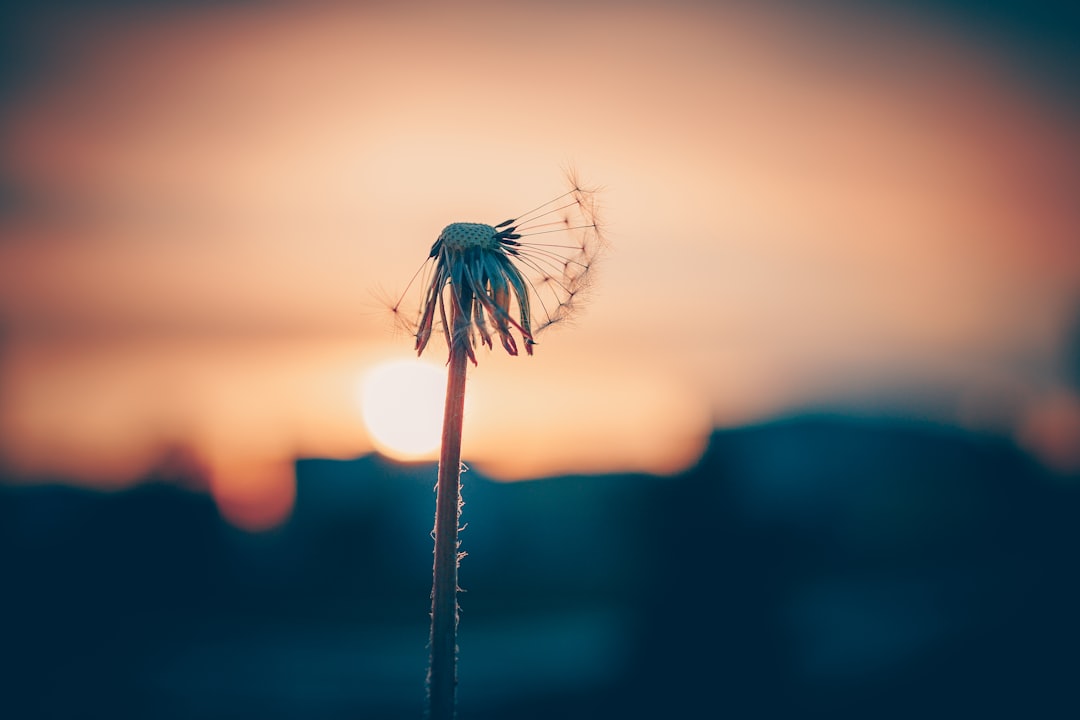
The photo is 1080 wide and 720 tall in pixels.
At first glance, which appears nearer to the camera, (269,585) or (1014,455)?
(269,585)

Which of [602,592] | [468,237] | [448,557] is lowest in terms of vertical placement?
[602,592]

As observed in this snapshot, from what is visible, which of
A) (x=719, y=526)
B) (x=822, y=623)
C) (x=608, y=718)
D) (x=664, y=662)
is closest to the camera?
(x=608, y=718)

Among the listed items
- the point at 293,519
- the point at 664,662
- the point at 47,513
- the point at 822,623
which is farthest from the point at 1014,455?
the point at 47,513

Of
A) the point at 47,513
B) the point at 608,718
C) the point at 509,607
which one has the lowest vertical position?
the point at 509,607

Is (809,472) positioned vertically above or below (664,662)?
above

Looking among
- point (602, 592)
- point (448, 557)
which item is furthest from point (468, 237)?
point (602, 592)

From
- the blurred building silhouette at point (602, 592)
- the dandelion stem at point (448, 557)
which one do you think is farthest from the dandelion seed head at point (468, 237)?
the blurred building silhouette at point (602, 592)

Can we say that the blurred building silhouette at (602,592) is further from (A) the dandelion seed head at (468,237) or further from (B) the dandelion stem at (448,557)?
(A) the dandelion seed head at (468,237)

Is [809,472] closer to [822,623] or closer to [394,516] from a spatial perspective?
[822,623]

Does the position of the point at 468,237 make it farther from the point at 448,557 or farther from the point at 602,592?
the point at 602,592
